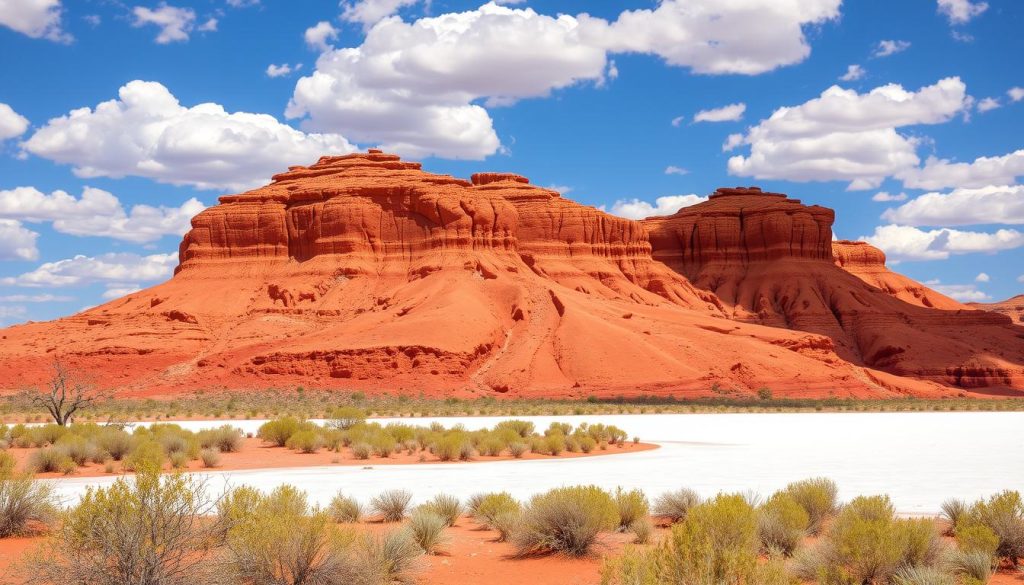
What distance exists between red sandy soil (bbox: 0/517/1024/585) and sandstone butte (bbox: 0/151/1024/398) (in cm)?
4805

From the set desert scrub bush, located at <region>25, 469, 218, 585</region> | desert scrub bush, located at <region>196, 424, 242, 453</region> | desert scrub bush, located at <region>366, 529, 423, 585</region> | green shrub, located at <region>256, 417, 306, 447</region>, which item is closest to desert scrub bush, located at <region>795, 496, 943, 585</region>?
desert scrub bush, located at <region>366, 529, 423, 585</region>

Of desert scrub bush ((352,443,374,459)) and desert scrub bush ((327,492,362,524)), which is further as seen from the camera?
desert scrub bush ((352,443,374,459))

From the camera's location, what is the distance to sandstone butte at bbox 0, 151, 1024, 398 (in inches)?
2515

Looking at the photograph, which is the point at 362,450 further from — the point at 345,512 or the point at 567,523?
the point at 567,523

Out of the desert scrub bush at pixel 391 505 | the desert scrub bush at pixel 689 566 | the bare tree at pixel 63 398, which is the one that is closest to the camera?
the desert scrub bush at pixel 689 566

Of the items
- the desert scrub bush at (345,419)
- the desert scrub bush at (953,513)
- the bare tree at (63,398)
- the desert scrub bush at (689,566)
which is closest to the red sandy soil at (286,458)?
the desert scrub bush at (345,419)

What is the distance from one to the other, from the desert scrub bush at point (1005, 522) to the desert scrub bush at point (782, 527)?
196 cm

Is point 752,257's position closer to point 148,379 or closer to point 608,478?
point 148,379

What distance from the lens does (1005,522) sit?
11.0 meters

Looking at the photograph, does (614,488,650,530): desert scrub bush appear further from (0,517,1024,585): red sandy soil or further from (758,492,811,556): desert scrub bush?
(758,492,811,556): desert scrub bush

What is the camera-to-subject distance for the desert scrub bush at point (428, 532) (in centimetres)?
1130

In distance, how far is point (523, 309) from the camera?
232ft

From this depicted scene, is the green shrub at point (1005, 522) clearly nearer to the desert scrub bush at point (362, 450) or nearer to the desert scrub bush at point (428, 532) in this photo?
the desert scrub bush at point (428, 532)

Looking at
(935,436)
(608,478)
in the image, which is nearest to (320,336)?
(935,436)
